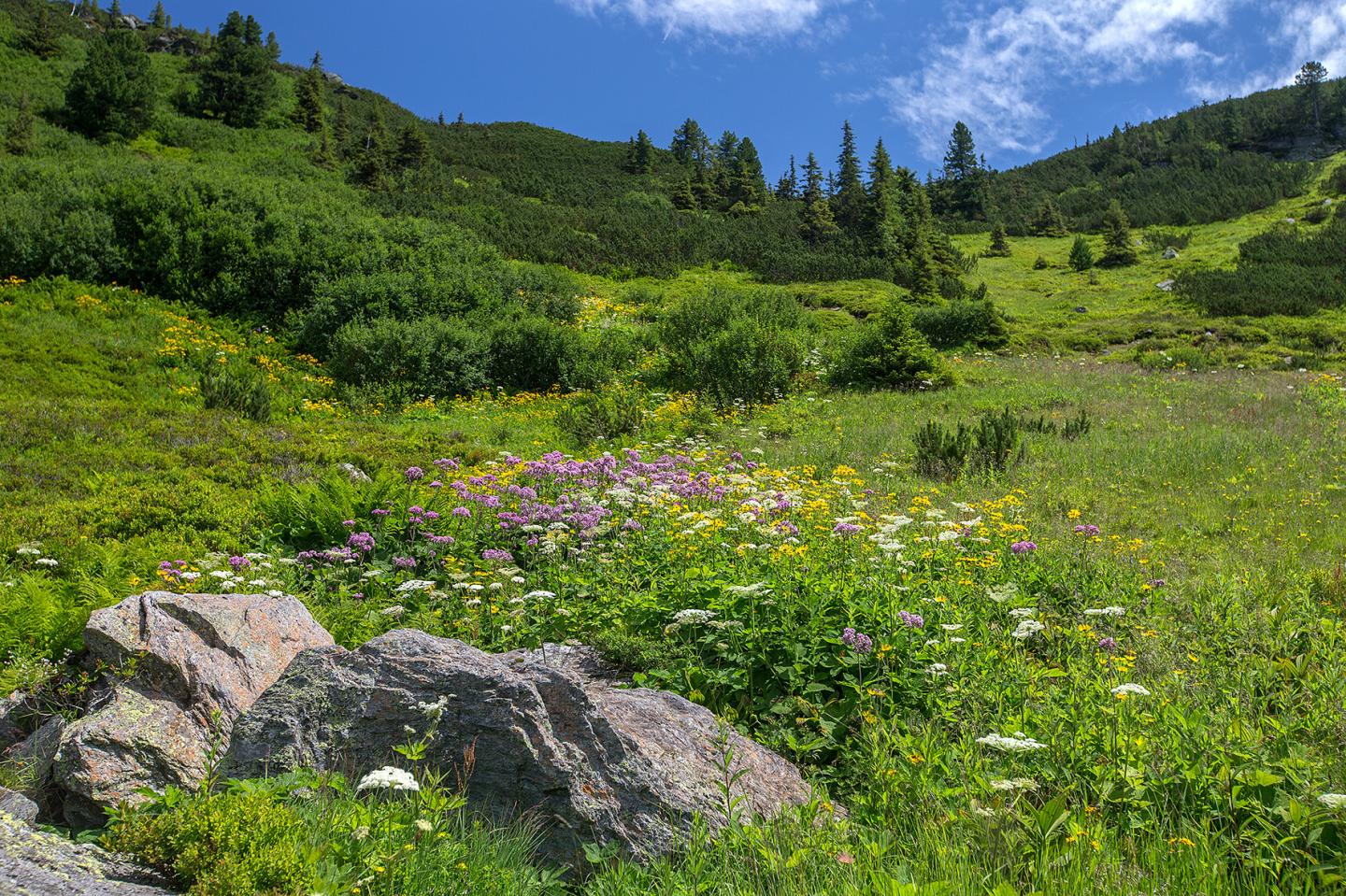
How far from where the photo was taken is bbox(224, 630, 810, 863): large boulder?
2766 millimetres

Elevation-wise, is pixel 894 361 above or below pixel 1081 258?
below

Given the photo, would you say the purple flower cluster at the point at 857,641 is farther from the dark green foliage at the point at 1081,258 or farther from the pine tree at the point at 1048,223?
the pine tree at the point at 1048,223

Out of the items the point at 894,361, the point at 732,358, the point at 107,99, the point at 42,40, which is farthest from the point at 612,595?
the point at 42,40

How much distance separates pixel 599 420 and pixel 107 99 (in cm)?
3262

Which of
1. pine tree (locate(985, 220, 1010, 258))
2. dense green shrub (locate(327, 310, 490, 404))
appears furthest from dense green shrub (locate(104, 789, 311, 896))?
pine tree (locate(985, 220, 1010, 258))

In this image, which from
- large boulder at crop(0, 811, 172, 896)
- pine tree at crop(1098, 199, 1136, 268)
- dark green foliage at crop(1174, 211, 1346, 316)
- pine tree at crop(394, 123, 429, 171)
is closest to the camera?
large boulder at crop(0, 811, 172, 896)

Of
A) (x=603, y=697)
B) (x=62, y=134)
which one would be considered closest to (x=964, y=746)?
(x=603, y=697)

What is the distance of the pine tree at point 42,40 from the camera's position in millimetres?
38938

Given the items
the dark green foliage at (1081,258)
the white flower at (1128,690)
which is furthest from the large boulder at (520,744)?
the dark green foliage at (1081,258)

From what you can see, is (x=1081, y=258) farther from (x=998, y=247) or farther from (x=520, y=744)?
(x=520, y=744)

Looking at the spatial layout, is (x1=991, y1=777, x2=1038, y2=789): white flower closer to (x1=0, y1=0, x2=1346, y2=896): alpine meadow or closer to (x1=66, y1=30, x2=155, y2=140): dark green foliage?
(x1=0, y1=0, x2=1346, y2=896): alpine meadow

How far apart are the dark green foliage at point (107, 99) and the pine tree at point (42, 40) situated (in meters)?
11.4

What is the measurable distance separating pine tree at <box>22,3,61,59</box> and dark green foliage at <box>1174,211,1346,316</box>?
5928 centimetres

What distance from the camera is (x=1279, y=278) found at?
30.4 metres
